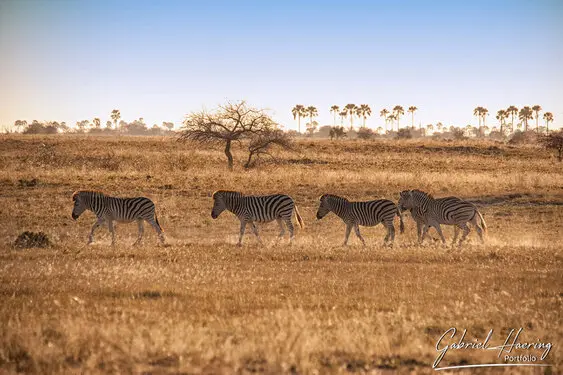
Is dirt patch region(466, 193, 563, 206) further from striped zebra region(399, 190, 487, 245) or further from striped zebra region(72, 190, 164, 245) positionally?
striped zebra region(72, 190, 164, 245)

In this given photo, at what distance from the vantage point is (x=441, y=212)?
64.2 ft

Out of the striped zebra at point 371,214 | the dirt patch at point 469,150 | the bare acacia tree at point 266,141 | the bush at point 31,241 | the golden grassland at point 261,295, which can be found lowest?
the golden grassland at point 261,295

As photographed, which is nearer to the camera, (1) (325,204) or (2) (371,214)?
(2) (371,214)

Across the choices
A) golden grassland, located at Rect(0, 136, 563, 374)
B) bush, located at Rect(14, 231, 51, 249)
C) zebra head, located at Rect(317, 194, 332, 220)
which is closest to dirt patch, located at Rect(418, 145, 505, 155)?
golden grassland, located at Rect(0, 136, 563, 374)

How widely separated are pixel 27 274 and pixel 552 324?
32.6ft

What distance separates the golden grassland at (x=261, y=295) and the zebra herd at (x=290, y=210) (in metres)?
0.73


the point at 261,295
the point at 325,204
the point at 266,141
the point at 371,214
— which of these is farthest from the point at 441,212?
the point at 266,141

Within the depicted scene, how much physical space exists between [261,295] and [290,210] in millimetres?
8305

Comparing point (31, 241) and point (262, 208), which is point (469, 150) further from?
point (31, 241)

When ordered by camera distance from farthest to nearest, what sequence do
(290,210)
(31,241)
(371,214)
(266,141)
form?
(266,141), (290,210), (371,214), (31,241)

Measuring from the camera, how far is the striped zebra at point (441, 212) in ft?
63.5

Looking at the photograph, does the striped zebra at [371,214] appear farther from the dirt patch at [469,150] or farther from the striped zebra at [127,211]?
the dirt patch at [469,150]

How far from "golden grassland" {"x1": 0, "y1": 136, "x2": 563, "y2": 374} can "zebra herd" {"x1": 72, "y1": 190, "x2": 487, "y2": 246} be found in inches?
28.9

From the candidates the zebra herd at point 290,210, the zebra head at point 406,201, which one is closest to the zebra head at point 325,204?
the zebra herd at point 290,210
